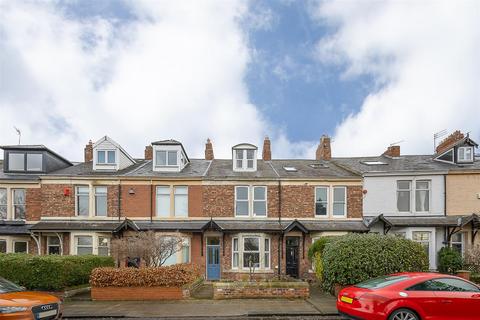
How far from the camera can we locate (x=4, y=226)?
20047 mm

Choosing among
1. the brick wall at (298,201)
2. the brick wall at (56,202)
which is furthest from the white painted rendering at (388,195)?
the brick wall at (56,202)

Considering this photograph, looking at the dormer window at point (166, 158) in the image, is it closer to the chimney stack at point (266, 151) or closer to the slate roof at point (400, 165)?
the chimney stack at point (266, 151)

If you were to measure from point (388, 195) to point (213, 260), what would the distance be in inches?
422

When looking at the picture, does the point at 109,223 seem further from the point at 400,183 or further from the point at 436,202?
the point at 436,202

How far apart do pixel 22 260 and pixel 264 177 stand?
12.2 metres

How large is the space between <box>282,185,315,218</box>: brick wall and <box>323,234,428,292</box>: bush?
6860mm

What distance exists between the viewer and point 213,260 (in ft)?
65.7

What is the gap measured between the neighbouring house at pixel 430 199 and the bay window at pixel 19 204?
1933 centimetres

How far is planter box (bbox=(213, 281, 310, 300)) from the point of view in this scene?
42.2 feet

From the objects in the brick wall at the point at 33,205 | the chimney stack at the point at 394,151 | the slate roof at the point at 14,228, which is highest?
the chimney stack at the point at 394,151

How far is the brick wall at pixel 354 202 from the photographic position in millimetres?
20469

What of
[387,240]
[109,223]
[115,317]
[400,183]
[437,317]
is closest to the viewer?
[437,317]

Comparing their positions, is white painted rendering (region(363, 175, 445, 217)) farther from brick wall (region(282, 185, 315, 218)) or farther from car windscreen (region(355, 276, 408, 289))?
car windscreen (region(355, 276, 408, 289))

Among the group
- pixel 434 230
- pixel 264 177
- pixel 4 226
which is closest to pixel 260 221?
pixel 264 177
